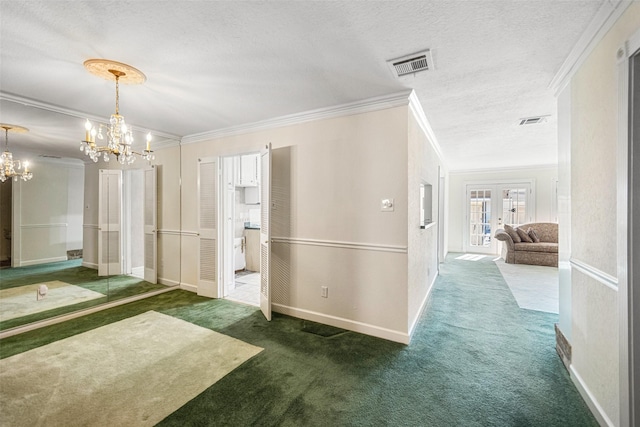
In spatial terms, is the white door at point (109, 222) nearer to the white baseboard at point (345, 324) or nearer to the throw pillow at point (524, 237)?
the white baseboard at point (345, 324)

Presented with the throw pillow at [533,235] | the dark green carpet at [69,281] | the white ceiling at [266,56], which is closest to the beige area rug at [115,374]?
the dark green carpet at [69,281]

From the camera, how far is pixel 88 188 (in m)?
3.45

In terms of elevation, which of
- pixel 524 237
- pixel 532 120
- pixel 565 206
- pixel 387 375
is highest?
pixel 532 120

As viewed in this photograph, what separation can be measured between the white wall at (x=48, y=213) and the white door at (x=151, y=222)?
3.28ft

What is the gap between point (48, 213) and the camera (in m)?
3.17

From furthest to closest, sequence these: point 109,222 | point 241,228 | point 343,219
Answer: point 241,228 < point 109,222 < point 343,219

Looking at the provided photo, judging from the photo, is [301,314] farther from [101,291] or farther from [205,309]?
[101,291]

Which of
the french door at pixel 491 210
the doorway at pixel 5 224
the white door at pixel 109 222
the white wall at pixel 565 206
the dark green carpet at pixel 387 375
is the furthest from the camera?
the french door at pixel 491 210

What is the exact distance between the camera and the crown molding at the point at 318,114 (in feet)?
8.66

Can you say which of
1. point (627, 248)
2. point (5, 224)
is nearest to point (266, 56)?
point (627, 248)

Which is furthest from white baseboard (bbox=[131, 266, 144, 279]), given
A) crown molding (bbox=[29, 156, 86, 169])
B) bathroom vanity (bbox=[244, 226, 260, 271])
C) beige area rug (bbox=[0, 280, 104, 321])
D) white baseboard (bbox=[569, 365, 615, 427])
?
white baseboard (bbox=[569, 365, 615, 427])

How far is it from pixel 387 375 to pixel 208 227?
10.1 ft

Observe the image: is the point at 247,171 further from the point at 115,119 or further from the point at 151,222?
the point at 115,119

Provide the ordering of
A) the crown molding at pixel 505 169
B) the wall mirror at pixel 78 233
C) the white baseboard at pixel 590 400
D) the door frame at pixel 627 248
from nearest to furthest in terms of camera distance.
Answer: the door frame at pixel 627 248
the white baseboard at pixel 590 400
the wall mirror at pixel 78 233
the crown molding at pixel 505 169
